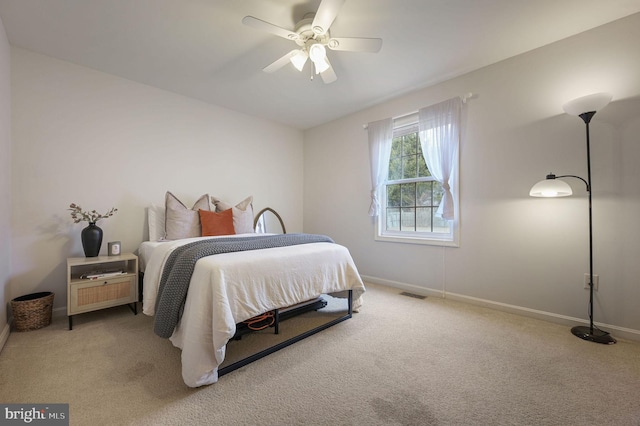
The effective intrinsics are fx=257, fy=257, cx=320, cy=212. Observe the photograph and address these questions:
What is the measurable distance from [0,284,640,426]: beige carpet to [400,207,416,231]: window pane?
145 centimetres

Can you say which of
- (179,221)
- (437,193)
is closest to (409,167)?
(437,193)

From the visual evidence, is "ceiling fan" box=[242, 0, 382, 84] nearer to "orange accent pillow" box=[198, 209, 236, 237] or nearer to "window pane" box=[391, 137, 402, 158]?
"window pane" box=[391, 137, 402, 158]

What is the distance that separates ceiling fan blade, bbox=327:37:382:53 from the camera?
1927 mm

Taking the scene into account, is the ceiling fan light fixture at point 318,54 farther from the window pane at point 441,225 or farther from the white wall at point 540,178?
the window pane at point 441,225

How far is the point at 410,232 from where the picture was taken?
3465 millimetres

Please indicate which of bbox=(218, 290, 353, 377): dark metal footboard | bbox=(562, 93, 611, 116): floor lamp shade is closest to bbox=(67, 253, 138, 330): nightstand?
bbox=(218, 290, 353, 377): dark metal footboard

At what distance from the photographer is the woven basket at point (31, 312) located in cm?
216

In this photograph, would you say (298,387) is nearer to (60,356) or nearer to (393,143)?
(60,356)

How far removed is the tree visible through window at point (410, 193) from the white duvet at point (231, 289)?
1522 mm

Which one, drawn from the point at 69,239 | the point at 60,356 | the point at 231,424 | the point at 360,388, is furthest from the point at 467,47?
the point at 69,239

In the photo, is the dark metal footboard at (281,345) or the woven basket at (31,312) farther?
the woven basket at (31,312)

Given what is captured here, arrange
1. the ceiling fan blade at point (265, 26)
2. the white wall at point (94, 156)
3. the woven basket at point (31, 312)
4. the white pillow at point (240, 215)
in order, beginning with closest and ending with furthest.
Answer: the ceiling fan blade at point (265, 26)
the woven basket at point (31, 312)
the white wall at point (94, 156)
the white pillow at point (240, 215)

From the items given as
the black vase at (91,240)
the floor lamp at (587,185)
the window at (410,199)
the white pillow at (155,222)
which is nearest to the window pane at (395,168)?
the window at (410,199)

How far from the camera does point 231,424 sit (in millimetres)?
1241
